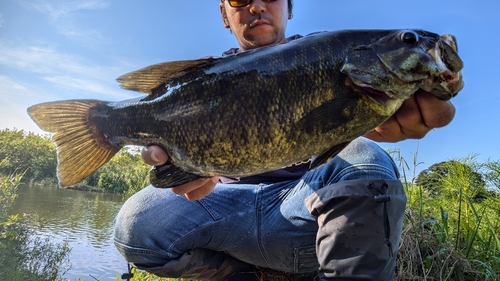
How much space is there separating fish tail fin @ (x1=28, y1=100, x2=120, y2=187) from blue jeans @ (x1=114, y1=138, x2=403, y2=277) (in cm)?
65

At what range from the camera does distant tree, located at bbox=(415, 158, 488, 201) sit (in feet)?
16.9

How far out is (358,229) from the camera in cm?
193

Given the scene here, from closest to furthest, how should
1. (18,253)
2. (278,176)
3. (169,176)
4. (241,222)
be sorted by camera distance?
(169,176) → (241,222) → (278,176) → (18,253)

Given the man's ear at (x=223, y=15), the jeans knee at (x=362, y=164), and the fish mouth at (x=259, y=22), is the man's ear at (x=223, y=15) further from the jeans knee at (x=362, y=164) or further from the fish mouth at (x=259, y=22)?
the jeans knee at (x=362, y=164)

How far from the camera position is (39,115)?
6.75 feet

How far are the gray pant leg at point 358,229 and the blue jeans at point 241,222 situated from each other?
0.54 ft

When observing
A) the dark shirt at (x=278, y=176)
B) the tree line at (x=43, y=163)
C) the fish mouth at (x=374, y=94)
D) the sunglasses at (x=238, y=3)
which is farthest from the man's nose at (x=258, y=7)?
the tree line at (x=43, y=163)

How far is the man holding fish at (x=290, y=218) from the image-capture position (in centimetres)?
191

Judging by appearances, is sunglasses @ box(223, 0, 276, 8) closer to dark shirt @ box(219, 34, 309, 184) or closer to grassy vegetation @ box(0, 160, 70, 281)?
dark shirt @ box(219, 34, 309, 184)

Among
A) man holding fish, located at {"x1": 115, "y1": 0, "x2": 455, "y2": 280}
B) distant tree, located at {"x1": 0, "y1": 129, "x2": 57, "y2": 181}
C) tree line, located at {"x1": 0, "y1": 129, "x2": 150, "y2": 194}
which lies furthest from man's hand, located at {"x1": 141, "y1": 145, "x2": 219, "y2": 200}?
distant tree, located at {"x1": 0, "y1": 129, "x2": 57, "y2": 181}

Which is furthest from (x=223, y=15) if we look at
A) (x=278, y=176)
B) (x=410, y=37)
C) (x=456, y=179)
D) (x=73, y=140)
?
(x=456, y=179)

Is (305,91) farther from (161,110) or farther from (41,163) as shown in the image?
(41,163)

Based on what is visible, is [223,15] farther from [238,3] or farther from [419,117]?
[419,117]

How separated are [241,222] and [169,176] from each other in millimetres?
759
